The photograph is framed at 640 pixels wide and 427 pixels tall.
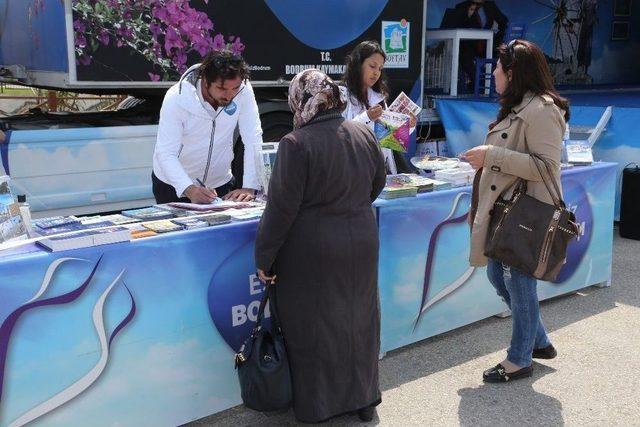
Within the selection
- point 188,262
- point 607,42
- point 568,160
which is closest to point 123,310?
point 188,262

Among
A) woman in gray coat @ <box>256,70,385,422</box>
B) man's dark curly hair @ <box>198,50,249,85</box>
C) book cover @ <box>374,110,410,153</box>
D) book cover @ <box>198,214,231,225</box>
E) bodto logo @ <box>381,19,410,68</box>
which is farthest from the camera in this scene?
bodto logo @ <box>381,19,410,68</box>

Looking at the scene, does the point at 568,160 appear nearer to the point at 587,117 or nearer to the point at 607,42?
the point at 587,117

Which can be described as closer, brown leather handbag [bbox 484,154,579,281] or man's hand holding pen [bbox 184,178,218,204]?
brown leather handbag [bbox 484,154,579,281]

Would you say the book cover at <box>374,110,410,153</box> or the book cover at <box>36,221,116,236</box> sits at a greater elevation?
the book cover at <box>374,110,410,153</box>

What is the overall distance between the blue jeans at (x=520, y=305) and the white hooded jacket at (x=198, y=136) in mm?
1315

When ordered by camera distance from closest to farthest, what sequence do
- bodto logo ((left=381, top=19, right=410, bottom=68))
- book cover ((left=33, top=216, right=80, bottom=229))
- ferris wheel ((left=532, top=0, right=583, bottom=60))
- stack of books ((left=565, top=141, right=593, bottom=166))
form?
1. book cover ((left=33, top=216, right=80, bottom=229))
2. stack of books ((left=565, top=141, right=593, bottom=166))
3. bodto logo ((left=381, top=19, right=410, bottom=68))
4. ferris wheel ((left=532, top=0, right=583, bottom=60))

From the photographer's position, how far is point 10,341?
2.54m

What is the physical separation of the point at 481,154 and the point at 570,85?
10.1 m

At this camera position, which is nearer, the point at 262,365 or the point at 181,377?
the point at 262,365

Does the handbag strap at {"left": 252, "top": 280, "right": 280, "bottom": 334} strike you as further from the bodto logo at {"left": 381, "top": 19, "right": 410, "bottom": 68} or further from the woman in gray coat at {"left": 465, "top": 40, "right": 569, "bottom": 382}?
the bodto logo at {"left": 381, "top": 19, "right": 410, "bottom": 68}

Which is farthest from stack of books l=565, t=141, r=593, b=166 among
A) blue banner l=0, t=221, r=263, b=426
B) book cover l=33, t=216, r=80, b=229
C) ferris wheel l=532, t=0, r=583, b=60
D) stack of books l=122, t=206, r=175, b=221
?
ferris wheel l=532, t=0, r=583, b=60

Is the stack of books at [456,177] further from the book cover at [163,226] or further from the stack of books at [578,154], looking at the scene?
the book cover at [163,226]

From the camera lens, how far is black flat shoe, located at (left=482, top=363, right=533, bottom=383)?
11.6 ft

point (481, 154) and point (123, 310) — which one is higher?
point (481, 154)
